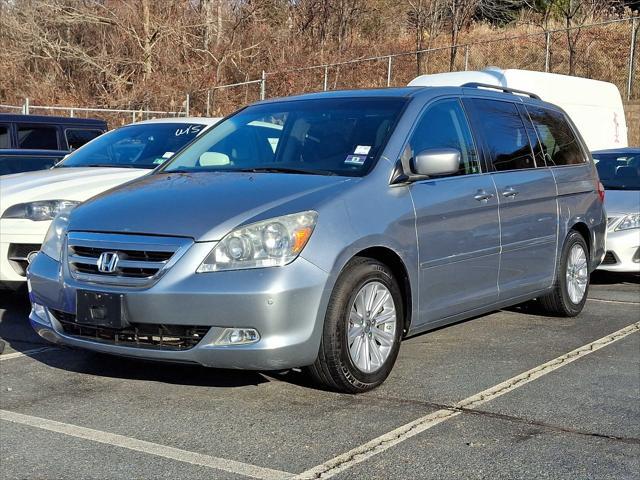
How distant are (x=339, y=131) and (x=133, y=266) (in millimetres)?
1702

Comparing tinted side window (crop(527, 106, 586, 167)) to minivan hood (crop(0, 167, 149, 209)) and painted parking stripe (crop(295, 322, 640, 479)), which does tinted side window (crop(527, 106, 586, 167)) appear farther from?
minivan hood (crop(0, 167, 149, 209))

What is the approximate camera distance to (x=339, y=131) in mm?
5629

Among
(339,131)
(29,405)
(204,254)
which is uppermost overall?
(339,131)

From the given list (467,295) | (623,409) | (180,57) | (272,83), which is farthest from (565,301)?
(180,57)

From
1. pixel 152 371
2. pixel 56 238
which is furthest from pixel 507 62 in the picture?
pixel 56 238

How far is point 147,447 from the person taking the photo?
4.10 m

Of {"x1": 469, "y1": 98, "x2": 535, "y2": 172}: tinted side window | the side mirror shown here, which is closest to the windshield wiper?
the side mirror

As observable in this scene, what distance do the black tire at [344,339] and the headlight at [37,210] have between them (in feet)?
9.94

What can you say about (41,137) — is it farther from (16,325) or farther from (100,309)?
(100,309)

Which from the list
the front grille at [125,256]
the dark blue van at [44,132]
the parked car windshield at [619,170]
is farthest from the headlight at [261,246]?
the dark blue van at [44,132]

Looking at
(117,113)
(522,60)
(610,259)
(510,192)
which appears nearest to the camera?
(510,192)

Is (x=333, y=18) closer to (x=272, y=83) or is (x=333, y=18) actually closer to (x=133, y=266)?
(x=272, y=83)

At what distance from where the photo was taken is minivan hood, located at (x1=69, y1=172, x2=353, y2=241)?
4.63 m

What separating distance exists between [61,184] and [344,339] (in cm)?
341
